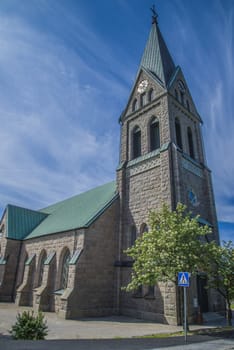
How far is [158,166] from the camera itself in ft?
61.9

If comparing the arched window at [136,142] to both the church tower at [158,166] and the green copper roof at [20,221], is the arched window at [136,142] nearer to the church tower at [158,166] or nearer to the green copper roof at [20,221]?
the church tower at [158,166]

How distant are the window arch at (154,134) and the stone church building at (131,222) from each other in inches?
3.7

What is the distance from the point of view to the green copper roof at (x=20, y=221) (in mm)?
27959

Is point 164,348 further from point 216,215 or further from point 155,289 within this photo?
point 216,215

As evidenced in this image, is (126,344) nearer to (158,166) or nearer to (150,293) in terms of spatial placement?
(150,293)

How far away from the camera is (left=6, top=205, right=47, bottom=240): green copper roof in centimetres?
2796

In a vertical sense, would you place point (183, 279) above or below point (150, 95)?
below

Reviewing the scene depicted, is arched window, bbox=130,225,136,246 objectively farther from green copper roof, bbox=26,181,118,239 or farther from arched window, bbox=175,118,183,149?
arched window, bbox=175,118,183,149

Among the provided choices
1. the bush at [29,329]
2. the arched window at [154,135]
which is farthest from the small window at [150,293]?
the arched window at [154,135]

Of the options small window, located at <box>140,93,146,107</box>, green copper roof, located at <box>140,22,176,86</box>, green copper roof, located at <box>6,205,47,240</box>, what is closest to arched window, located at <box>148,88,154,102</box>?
small window, located at <box>140,93,146,107</box>

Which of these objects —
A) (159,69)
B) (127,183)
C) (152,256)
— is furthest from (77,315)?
(159,69)

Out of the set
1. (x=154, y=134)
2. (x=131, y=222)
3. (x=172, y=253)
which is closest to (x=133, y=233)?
(x=131, y=222)

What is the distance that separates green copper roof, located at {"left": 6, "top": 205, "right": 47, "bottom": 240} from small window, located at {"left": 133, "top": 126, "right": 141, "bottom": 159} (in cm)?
1722

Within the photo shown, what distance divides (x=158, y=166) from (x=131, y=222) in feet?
17.0
